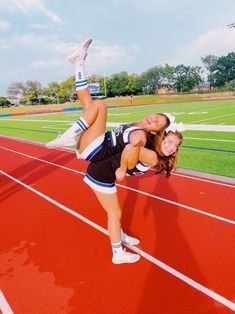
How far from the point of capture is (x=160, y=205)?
19.5 feet

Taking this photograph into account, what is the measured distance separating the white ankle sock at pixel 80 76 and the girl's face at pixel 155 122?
0.81 metres

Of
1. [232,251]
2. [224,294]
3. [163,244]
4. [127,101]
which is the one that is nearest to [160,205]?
[163,244]

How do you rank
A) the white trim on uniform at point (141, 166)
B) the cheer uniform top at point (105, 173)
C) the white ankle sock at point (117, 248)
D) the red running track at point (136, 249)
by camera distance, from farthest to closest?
the white ankle sock at point (117, 248) < the cheer uniform top at point (105, 173) < the white trim on uniform at point (141, 166) < the red running track at point (136, 249)

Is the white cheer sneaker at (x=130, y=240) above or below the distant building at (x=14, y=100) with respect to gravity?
below

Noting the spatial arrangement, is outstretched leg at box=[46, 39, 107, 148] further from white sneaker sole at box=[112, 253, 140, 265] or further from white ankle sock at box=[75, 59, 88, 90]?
white sneaker sole at box=[112, 253, 140, 265]

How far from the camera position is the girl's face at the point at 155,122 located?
3322mm

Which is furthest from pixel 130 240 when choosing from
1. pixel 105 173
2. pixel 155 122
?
pixel 155 122

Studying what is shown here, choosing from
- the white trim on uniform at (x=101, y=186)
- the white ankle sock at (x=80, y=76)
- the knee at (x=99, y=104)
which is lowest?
the white trim on uniform at (x=101, y=186)

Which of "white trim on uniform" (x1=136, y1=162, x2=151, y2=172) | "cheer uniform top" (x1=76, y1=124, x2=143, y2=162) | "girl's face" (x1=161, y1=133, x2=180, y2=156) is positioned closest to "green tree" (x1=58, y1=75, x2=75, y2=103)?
"cheer uniform top" (x1=76, y1=124, x2=143, y2=162)

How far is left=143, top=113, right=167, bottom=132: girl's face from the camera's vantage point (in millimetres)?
3322

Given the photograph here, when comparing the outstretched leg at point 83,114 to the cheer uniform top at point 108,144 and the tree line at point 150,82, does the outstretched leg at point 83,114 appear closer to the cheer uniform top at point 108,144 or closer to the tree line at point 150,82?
the cheer uniform top at point 108,144

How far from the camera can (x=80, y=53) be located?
11.3 feet

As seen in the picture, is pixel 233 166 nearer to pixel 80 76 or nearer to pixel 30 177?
pixel 30 177

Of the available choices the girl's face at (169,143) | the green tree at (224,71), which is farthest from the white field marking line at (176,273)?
the green tree at (224,71)
